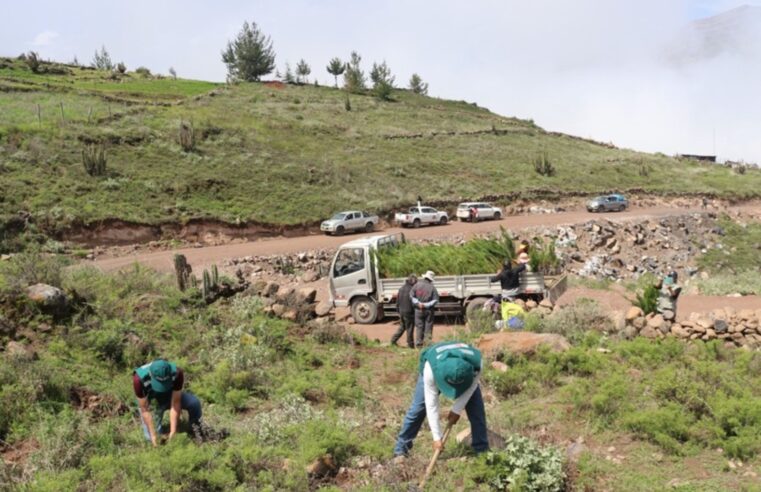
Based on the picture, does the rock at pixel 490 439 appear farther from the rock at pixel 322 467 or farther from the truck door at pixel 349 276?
the truck door at pixel 349 276

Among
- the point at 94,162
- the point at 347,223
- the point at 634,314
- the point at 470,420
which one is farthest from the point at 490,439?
the point at 94,162

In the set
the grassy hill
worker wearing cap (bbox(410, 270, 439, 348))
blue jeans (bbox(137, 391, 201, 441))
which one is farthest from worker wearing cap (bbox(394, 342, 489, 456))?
the grassy hill

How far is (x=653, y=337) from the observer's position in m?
10.5

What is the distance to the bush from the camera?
523cm

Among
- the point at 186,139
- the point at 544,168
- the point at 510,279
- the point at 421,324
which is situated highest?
the point at 186,139

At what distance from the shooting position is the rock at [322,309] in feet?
49.7

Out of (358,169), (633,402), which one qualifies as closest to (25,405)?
(633,402)

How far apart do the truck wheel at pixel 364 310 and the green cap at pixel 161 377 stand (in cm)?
903

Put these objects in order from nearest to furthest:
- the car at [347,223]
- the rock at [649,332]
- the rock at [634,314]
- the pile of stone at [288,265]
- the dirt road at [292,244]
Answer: the rock at [649,332] → the rock at [634,314] → the pile of stone at [288,265] → the dirt road at [292,244] → the car at [347,223]

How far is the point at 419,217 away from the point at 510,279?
20657mm

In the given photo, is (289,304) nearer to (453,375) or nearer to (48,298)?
(48,298)

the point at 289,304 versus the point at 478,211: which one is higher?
the point at 478,211

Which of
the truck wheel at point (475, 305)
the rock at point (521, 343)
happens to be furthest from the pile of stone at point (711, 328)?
the truck wheel at point (475, 305)

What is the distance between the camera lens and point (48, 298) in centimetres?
935
